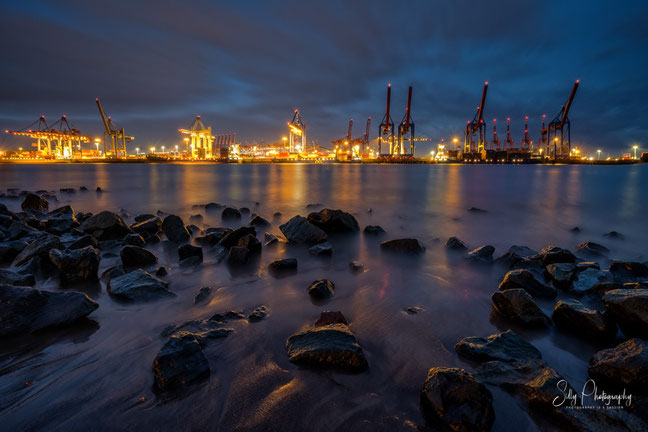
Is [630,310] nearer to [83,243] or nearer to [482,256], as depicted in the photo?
[482,256]

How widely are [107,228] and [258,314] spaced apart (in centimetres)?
466

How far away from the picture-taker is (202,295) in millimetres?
3316

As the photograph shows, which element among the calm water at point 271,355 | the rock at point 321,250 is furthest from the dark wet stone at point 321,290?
the rock at point 321,250

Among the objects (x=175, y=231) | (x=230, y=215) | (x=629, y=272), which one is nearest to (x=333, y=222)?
(x=175, y=231)

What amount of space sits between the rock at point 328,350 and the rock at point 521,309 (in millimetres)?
1692

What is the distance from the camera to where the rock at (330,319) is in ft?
8.88

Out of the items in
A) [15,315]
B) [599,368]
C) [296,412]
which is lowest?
[296,412]

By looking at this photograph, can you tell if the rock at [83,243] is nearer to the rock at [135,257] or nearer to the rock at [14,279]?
the rock at [135,257]

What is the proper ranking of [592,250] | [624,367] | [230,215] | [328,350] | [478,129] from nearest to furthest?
[624,367], [328,350], [592,250], [230,215], [478,129]

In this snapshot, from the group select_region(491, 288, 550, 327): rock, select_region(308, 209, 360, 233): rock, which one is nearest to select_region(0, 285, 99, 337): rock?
select_region(491, 288, 550, 327): rock

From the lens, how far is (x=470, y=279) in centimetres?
397

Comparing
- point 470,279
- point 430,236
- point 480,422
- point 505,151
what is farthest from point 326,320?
point 505,151

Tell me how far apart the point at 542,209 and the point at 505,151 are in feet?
306

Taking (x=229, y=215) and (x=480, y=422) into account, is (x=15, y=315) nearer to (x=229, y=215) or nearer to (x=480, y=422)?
(x=480, y=422)
